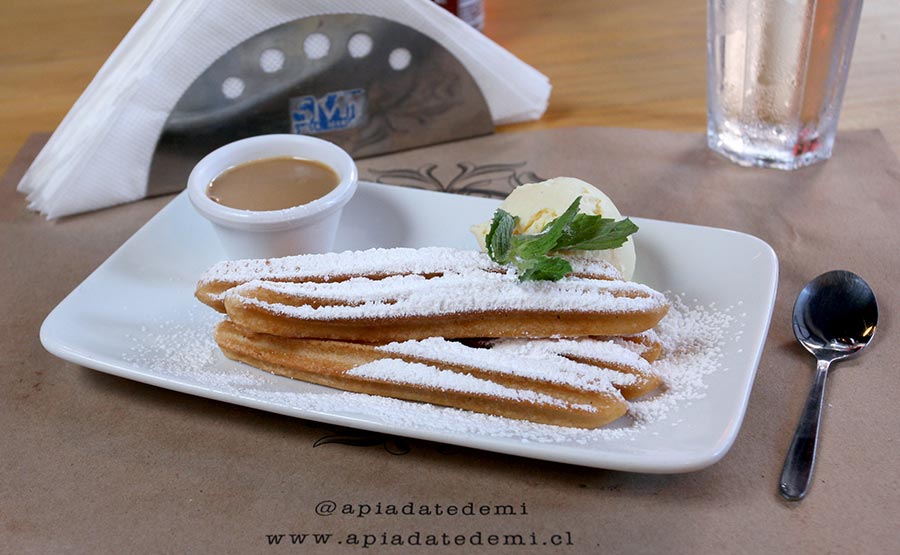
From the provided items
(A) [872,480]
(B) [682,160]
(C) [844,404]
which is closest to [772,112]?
(B) [682,160]

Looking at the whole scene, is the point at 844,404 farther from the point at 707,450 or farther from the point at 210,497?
the point at 210,497

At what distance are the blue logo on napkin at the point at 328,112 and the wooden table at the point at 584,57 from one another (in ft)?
1.05

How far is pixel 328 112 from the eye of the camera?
5.15ft

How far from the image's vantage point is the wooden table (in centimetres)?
171

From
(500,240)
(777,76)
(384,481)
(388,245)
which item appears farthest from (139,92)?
(777,76)

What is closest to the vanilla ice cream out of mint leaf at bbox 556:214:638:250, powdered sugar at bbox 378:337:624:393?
mint leaf at bbox 556:214:638:250

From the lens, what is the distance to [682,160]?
61.5 inches

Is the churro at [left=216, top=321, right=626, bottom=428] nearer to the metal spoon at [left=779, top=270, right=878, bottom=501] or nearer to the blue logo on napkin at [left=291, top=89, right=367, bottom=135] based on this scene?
the metal spoon at [left=779, top=270, right=878, bottom=501]

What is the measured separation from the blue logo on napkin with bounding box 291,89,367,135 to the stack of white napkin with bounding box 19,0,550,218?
0.50 ft

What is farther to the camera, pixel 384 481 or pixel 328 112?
pixel 328 112

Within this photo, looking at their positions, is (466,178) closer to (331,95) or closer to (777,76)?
(331,95)

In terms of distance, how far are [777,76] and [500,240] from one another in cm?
69

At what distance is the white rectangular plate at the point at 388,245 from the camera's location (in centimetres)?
88

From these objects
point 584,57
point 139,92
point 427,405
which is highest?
point 139,92
